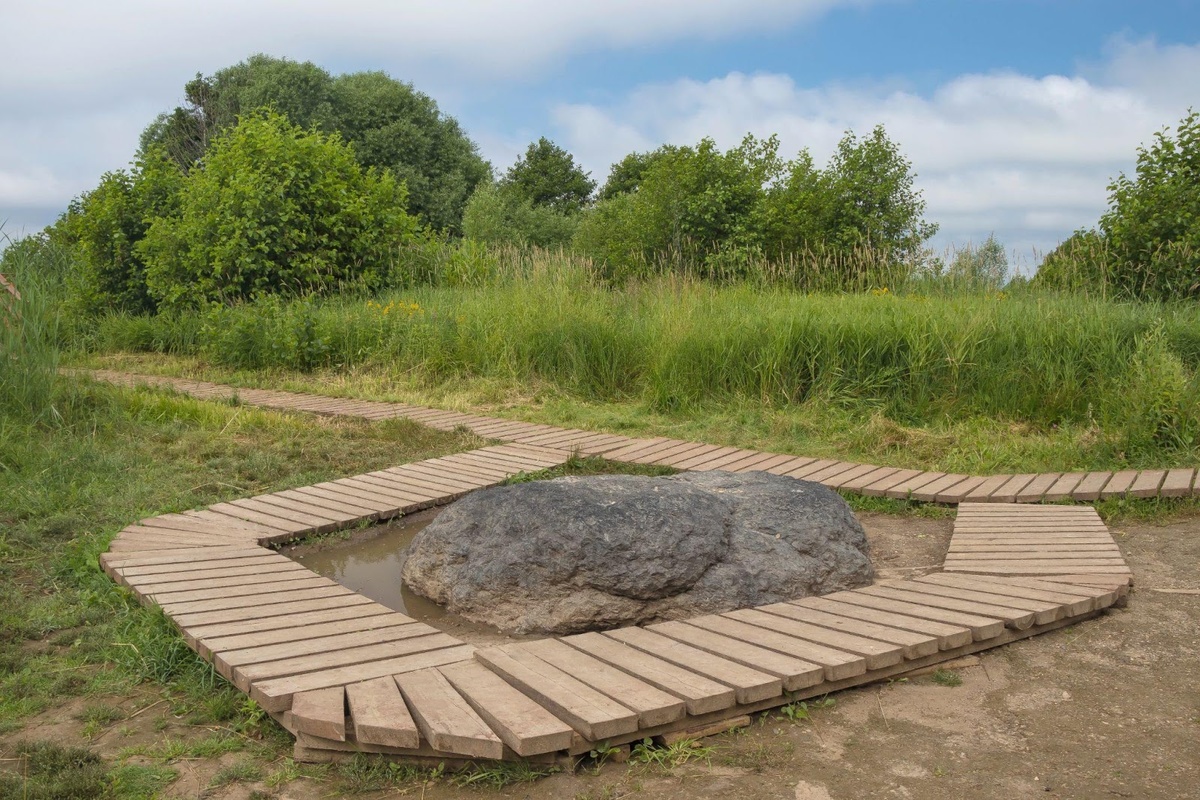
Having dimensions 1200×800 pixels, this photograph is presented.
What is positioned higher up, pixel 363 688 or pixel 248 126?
pixel 248 126

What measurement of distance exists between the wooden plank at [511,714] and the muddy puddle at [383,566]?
0.67 metres

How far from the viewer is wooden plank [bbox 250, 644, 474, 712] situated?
9.00 feet

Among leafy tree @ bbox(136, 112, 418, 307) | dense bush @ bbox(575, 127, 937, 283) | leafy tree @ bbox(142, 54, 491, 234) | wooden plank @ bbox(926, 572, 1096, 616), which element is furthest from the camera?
leafy tree @ bbox(142, 54, 491, 234)

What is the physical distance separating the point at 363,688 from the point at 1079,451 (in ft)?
15.5

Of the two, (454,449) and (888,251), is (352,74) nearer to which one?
(888,251)

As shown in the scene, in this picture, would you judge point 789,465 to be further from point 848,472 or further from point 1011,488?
point 1011,488

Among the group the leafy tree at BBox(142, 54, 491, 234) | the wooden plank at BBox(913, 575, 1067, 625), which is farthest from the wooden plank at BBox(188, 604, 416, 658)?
the leafy tree at BBox(142, 54, 491, 234)

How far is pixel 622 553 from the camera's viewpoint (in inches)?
144

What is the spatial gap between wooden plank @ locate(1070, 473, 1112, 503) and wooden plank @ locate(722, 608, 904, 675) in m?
2.51

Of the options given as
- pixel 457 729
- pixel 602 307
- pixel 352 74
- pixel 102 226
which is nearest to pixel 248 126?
pixel 102 226

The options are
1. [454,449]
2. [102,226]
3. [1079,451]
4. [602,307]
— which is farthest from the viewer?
[102,226]

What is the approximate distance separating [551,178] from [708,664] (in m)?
40.1

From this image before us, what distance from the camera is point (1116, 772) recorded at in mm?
2570

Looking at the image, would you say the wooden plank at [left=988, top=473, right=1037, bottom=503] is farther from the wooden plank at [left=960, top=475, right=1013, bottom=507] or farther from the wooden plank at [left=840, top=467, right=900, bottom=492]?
the wooden plank at [left=840, top=467, right=900, bottom=492]
